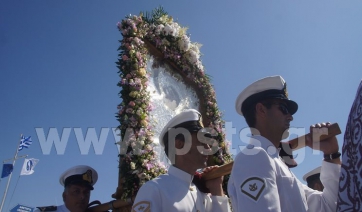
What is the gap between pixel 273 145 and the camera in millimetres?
2303

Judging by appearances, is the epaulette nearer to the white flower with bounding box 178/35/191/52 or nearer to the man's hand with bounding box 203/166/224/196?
the man's hand with bounding box 203/166/224/196

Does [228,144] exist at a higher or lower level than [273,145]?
higher

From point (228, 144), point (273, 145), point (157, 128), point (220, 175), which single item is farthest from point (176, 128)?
point (228, 144)

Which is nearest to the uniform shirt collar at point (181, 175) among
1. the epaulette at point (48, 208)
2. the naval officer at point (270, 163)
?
the naval officer at point (270, 163)

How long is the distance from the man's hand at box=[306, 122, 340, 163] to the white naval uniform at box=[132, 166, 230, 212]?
949 millimetres

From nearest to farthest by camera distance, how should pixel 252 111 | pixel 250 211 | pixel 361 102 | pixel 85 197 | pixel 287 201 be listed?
pixel 361 102 < pixel 250 211 < pixel 287 201 < pixel 252 111 < pixel 85 197

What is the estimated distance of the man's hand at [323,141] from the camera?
248cm

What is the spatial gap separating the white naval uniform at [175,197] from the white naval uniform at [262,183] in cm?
76

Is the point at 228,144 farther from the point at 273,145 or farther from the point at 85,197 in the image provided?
the point at 273,145

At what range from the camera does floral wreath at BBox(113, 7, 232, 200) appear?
362 centimetres

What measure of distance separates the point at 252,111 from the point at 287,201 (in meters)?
0.70

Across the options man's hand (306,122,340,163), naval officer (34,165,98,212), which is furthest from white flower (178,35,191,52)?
man's hand (306,122,340,163)

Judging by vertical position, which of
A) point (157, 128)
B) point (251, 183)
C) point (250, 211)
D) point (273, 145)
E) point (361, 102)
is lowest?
point (250, 211)

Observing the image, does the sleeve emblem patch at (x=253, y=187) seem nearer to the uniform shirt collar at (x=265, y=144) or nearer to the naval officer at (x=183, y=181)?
the uniform shirt collar at (x=265, y=144)
